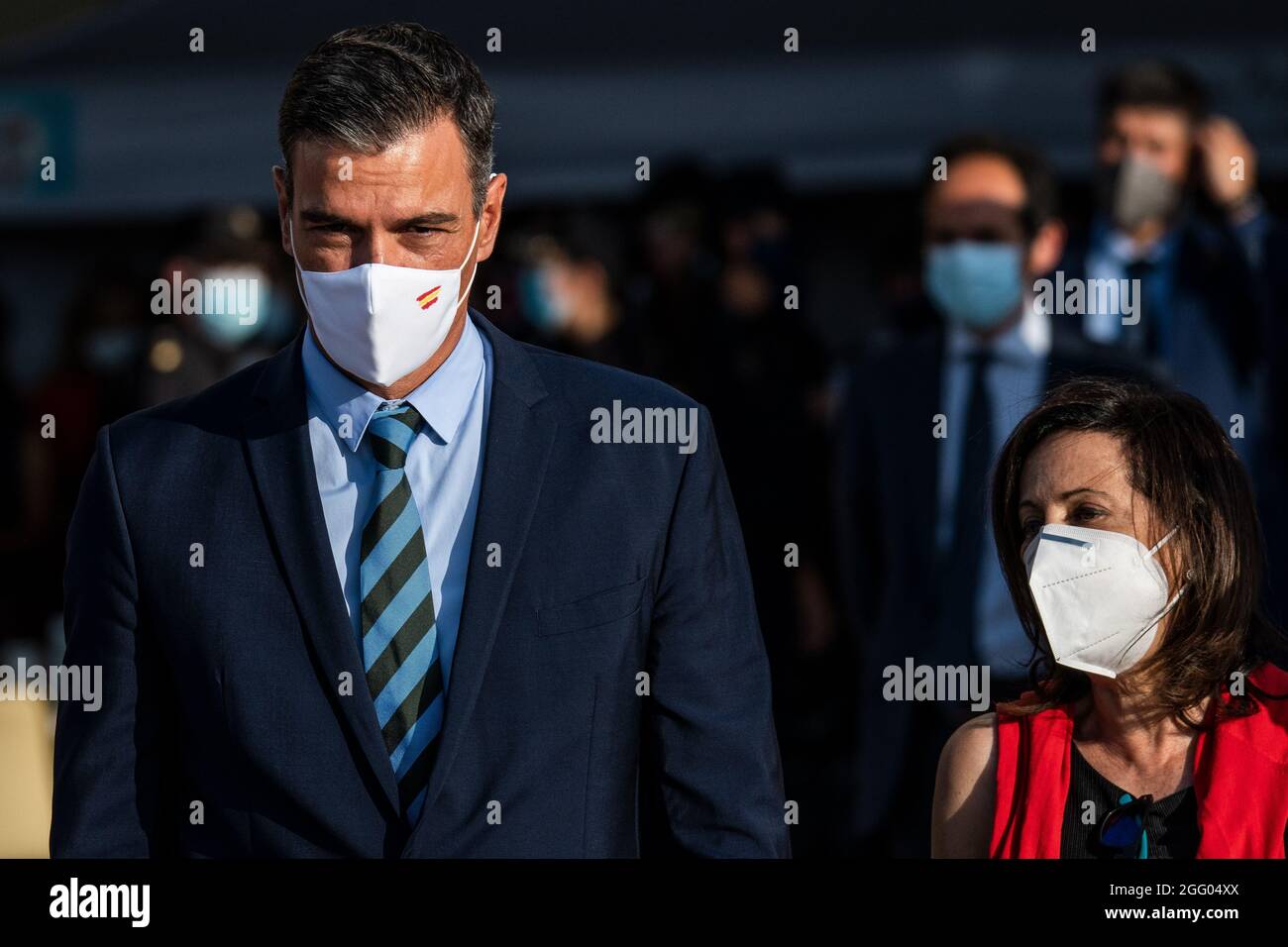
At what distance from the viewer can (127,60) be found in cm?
707

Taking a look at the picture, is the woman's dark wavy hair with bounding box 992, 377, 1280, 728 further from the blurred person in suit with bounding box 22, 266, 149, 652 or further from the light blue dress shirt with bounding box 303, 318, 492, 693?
the blurred person in suit with bounding box 22, 266, 149, 652

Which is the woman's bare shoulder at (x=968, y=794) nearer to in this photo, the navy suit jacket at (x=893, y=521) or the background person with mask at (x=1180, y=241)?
the navy suit jacket at (x=893, y=521)

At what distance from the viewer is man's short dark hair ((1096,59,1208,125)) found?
5246 mm

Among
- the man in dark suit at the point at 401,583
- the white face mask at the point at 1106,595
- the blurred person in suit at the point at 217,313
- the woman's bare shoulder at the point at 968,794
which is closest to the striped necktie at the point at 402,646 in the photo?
the man in dark suit at the point at 401,583

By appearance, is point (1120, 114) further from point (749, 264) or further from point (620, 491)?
point (620, 491)

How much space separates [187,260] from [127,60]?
116 centimetres

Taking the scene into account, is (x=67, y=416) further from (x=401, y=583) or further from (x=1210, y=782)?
(x=1210, y=782)

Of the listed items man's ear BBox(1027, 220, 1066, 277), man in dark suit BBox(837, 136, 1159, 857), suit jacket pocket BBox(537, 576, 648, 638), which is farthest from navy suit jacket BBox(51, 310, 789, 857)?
man's ear BBox(1027, 220, 1066, 277)

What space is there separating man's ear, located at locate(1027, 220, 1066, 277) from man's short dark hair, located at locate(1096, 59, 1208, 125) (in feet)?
1.94

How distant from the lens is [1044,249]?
4840 mm

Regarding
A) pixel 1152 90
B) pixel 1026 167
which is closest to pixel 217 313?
pixel 1026 167

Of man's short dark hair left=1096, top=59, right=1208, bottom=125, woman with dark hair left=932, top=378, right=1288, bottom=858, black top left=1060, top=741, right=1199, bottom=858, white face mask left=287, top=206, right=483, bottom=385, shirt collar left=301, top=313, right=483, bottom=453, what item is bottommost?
black top left=1060, top=741, right=1199, bottom=858

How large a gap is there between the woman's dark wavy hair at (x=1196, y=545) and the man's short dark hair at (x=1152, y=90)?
2771mm
